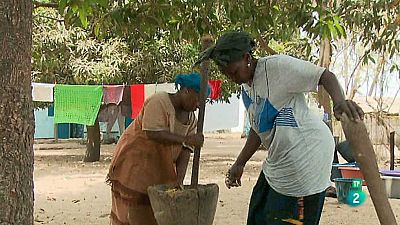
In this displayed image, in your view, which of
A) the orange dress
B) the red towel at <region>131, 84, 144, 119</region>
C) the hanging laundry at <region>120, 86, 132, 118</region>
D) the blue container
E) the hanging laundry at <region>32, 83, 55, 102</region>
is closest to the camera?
the orange dress

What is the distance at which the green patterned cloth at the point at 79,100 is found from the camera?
1124cm

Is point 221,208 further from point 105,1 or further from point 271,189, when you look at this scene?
point 271,189

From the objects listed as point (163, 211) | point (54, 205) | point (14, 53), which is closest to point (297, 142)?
point (163, 211)

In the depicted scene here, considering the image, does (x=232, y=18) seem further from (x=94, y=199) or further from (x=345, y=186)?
(x=94, y=199)

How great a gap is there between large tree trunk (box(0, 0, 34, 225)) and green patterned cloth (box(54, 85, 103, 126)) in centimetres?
856

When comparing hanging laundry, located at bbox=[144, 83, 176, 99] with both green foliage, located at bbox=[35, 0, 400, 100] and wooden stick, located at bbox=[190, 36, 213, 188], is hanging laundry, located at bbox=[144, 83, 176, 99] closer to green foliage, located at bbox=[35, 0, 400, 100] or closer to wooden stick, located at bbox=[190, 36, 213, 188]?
green foliage, located at bbox=[35, 0, 400, 100]

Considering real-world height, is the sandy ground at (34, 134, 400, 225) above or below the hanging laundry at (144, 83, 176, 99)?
below

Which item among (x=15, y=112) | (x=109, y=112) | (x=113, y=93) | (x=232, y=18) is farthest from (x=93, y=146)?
(x=15, y=112)

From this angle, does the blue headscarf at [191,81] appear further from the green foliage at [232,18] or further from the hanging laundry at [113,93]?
the hanging laundry at [113,93]

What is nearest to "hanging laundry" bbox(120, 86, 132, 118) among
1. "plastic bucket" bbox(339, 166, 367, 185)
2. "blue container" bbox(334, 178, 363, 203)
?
"plastic bucket" bbox(339, 166, 367, 185)

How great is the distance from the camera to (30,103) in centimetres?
275

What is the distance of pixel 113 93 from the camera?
1133 cm

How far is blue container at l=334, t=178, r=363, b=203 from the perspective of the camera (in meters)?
7.45

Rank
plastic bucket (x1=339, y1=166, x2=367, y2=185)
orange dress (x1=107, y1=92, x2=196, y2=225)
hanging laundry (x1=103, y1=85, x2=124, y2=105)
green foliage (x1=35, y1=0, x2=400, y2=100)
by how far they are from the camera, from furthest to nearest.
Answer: hanging laundry (x1=103, y1=85, x2=124, y2=105) < plastic bucket (x1=339, y1=166, x2=367, y2=185) < green foliage (x1=35, y1=0, x2=400, y2=100) < orange dress (x1=107, y1=92, x2=196, y2=225)
